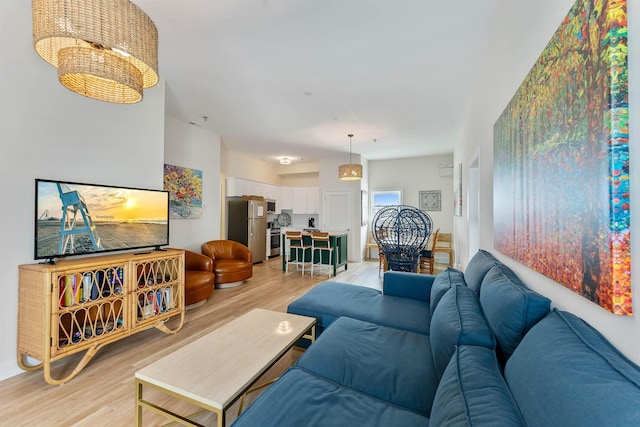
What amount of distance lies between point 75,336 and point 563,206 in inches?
129

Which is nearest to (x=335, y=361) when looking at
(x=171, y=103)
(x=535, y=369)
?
(x=535, y=369)

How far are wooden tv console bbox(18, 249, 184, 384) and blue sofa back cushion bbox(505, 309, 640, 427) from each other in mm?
2827

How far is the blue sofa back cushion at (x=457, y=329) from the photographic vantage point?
117cm

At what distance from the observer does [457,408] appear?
785 millimetres

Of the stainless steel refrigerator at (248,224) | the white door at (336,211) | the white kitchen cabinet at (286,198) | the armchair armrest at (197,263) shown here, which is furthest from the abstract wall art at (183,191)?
the white kitchen cabinet at (286,198)

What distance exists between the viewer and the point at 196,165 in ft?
15.6

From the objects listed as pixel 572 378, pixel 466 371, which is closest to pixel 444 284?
pixel 466 371

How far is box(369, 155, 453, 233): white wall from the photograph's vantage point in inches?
274

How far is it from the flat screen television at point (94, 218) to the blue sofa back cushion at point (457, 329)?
290 centimetres

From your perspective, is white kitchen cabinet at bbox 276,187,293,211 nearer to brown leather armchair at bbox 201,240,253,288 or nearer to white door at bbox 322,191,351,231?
white door at bbox 322,191,351,231

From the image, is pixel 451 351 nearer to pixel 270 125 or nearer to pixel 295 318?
pixel 295 318

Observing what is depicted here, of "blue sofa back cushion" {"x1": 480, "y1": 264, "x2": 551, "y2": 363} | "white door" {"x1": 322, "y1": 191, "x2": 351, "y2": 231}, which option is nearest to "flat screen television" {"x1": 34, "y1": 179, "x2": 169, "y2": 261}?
"blue sofa back cushion" {"x1": 480, "y1": 264, "x2": 551, "y2": 363}

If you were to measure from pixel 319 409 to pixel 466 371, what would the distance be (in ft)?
2.08

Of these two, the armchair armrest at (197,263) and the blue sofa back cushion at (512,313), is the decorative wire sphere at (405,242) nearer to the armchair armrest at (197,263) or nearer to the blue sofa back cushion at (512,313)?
the armchair armrest at (197,263)
